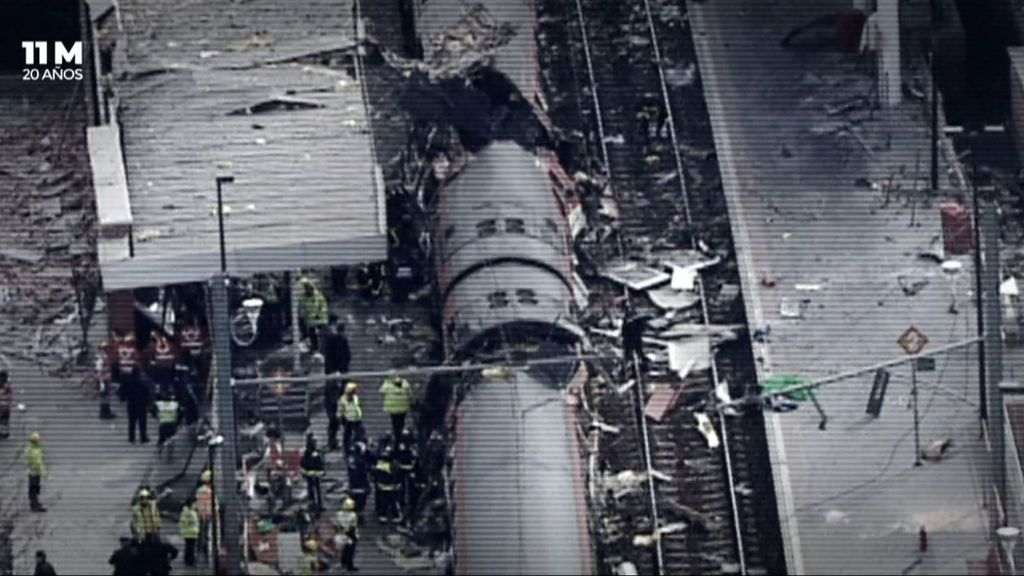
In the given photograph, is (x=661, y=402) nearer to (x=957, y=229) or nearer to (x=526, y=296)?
(x=526, y=296)

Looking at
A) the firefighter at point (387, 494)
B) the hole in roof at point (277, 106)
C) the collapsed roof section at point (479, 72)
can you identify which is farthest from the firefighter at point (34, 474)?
the collapsed roof section at point (479, 72)

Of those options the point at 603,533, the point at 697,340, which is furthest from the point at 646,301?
the point at 603,533

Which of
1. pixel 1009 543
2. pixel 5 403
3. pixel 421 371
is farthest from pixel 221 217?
pixel 1009 543

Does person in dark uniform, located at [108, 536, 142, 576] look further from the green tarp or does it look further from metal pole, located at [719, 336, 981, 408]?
the green tarp

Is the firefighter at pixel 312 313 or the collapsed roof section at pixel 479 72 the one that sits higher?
the collapsed roof section at pixel 479 72

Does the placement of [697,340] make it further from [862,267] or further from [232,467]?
[232,467]

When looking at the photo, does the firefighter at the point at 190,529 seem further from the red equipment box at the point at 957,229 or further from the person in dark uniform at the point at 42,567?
the red equipment box at the point at 957,229

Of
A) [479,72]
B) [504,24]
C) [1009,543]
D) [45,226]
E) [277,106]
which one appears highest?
[504,24]

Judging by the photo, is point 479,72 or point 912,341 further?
point 479,72
